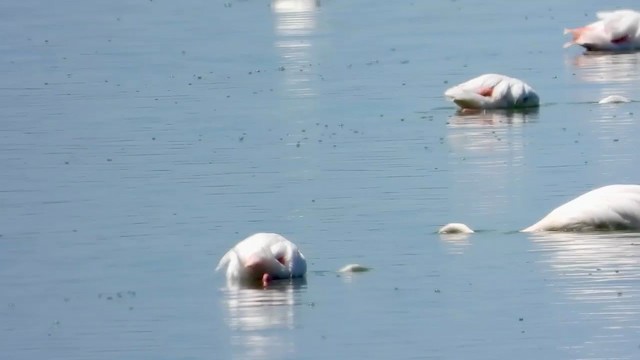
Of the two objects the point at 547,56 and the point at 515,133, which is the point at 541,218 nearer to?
the point at 515,133

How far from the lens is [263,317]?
1360 centimetres

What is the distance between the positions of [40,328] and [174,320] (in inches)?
32.0

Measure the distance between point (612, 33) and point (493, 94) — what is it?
5.39 m

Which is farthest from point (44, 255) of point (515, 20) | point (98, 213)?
point (515, 20)

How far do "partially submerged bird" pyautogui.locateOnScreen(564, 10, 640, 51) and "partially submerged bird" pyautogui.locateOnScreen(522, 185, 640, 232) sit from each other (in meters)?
12.4

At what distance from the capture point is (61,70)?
30.1 meters

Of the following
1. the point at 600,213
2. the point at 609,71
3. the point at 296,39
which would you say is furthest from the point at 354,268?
the point at 296,39

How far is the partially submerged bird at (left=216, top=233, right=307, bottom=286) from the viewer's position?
14.8m

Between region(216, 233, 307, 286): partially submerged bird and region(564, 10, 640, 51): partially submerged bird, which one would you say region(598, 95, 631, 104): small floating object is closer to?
region(564, 10, 640, 51): partially submerged bird

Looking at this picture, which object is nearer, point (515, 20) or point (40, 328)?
point (40, 328)

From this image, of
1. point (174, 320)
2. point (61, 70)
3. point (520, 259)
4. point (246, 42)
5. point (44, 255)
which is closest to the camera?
point (174, 320)

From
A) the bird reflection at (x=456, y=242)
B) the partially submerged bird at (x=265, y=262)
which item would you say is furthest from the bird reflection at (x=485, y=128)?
the partially submerged bird at (x=265, y=262)

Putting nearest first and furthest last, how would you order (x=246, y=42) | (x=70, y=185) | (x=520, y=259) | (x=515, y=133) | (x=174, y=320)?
(x=174, y=320)
(x=520, y=259)
(x=70, y=185)
(x=515, y=133)
(x=246, y=42)

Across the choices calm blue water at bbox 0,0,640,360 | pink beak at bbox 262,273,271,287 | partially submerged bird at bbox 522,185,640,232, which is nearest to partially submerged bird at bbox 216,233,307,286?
pink beak at bbox 262,273,271,287
